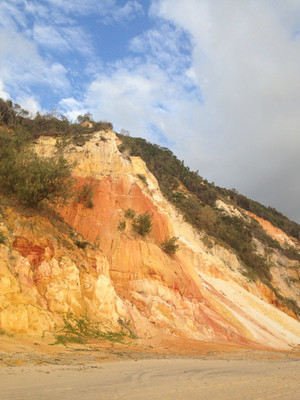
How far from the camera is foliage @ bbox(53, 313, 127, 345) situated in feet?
31.4

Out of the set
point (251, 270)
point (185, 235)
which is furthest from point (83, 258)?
point (251, 270)

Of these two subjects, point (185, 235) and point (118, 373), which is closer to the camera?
point (118, 373)

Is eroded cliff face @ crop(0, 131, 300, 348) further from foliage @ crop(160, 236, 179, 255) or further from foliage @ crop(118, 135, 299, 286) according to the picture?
foliage @ crop(118, 135, 299, 286)

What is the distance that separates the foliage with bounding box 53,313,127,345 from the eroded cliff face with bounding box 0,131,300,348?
0.40m

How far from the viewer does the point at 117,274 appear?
17078mm

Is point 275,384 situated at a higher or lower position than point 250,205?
lower

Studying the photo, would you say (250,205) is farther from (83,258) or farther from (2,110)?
(83,258)

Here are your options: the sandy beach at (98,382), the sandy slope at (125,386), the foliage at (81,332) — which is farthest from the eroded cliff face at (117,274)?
the sandy slope at (125,386)

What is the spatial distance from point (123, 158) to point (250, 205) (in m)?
44.1

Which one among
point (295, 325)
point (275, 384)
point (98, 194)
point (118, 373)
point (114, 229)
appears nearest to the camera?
point (275, 384)

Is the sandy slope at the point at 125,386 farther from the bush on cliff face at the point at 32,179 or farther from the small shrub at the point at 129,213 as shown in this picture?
the small shrub at the point at 129,213

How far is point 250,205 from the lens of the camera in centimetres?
6303

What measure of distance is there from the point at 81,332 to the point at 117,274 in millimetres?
6676

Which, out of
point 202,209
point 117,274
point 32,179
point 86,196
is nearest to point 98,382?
point 32,179
